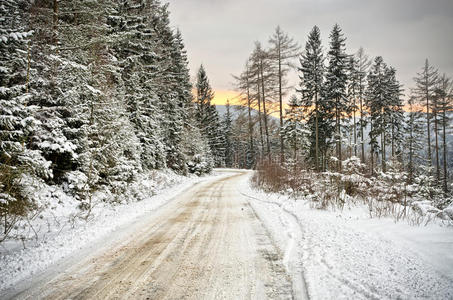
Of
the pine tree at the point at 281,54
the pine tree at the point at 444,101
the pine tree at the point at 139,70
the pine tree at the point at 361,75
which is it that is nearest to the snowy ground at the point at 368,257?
the pine tree at the point at 139,70

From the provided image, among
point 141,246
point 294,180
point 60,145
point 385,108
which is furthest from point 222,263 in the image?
point 385,108

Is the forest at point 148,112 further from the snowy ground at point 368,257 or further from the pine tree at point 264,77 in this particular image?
the snowy ground at point 368,257

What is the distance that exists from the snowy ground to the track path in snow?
435mm

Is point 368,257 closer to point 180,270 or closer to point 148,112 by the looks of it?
point 180,270

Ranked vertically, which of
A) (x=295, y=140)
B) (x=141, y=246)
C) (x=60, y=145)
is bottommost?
(x=141, y=246)

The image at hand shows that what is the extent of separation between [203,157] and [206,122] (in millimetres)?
10277

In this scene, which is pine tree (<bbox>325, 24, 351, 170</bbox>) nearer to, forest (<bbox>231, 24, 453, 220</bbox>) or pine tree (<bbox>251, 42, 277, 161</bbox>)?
forest (<bbox>231, 24, 453, 220</bbox>)

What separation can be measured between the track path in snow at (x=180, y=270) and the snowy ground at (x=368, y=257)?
0.43 metres

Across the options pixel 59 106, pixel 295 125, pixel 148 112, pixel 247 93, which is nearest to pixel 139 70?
pixel 148 112

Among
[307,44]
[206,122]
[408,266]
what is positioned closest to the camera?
[408,266]

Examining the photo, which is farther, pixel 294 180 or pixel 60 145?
pixel 294 180

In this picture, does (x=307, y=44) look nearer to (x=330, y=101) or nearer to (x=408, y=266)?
(x=330, y=101)

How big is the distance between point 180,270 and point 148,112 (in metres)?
13.9

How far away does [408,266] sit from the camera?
9.45 ft
